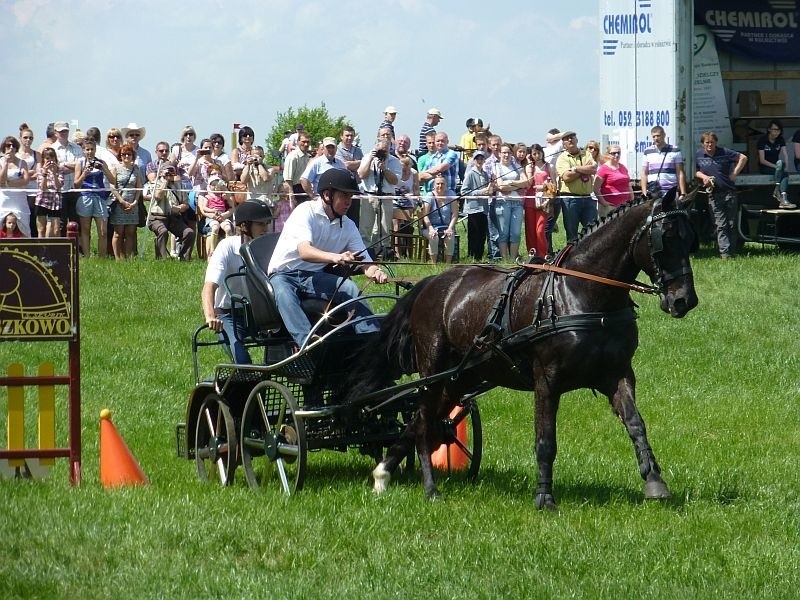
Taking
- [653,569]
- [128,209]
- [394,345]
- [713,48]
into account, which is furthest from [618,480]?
[713,48]

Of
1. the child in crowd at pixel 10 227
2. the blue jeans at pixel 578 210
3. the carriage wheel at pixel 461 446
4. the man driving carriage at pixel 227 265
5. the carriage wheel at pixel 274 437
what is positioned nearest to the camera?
the carriage wheel at pixel 274 437

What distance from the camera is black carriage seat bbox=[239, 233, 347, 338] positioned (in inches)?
378

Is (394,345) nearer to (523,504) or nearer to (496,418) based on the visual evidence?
(523,504)

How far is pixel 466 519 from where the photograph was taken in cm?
815

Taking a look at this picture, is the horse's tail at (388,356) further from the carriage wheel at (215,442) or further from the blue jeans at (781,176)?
the blue jeans at (781,176)

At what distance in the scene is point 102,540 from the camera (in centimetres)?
756

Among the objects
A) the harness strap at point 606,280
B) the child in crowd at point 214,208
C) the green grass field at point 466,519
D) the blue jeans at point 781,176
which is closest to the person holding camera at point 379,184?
the child in crowd at point 214,208

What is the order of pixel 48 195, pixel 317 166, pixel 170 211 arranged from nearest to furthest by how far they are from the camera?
pixel 48 195
pixel 317 166
pixel 170 211

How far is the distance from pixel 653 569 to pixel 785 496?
239 centimetres

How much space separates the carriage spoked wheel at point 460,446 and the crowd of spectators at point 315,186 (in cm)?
938

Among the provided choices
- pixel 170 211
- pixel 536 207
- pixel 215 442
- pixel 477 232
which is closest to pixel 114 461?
pixel 215 442

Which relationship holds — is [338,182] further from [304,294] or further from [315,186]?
[315,186]

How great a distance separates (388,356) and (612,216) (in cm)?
194

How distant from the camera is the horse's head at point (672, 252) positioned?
8.02 m
